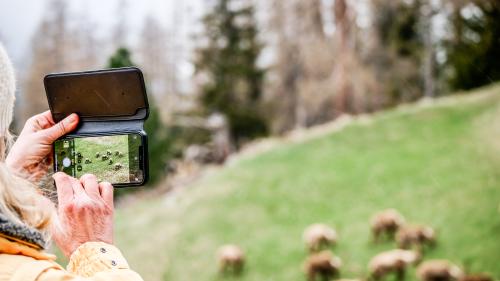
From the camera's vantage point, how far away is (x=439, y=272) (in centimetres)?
782

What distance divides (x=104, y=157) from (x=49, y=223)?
39 centimetres

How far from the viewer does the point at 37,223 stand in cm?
132

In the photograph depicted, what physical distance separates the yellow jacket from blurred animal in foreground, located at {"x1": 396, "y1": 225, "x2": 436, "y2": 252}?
8629 millimetres

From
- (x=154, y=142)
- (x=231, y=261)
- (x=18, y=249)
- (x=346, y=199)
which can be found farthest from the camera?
(x=154, y=142)

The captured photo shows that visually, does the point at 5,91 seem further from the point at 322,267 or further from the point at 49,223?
the point at 322,267

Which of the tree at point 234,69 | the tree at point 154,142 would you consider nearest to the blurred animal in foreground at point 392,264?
the tree at point 154,142

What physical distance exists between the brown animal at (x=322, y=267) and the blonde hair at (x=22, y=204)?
27.4 feet

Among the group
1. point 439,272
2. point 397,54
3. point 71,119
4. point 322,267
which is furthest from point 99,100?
point 397,54

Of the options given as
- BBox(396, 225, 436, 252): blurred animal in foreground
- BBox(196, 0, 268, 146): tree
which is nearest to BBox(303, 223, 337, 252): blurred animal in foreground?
BBox(396, 225, 436, 252): blurred animal in foreground

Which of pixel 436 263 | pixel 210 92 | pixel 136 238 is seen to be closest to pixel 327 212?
pixel 436 263

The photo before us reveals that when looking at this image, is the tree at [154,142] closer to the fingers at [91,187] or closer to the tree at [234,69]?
the tree at [234,69]

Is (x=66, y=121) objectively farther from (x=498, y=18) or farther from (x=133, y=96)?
(x=498, y=18)

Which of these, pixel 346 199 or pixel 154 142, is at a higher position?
pixel 154 142

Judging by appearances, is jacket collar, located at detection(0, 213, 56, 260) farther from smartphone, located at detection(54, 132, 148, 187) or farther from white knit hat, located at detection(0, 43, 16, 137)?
smartphone, located at detection(54, 132, 148, 187)
